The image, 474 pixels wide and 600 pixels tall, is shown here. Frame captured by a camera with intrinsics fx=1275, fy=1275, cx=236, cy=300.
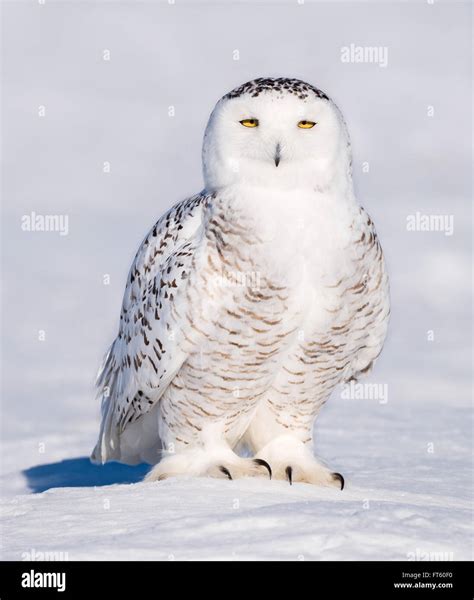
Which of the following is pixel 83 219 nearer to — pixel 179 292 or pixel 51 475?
pixel 51 475

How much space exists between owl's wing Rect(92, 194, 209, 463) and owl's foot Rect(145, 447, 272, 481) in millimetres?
293

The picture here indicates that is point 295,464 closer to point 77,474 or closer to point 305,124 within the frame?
point 305,124

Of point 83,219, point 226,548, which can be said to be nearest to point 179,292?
point 226,548

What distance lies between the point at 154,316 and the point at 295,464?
92 centimetres

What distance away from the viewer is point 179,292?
5.32m

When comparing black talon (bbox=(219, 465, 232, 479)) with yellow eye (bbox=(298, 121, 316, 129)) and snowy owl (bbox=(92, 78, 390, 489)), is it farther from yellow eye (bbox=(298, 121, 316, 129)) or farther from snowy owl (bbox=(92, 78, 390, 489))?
yellow eye (bbox=(298, 121, 316, 129))

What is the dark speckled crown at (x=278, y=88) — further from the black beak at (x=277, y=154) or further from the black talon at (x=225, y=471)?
the black talon at (x=225, y=471)

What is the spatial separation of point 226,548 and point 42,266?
973 centimetres

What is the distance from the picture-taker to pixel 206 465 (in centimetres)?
556

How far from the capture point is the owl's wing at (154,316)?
17.6 feet

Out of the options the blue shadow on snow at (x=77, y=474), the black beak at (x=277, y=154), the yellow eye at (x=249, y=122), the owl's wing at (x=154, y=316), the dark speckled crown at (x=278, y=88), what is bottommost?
the blue shadow on snow at (x=77, y=474)

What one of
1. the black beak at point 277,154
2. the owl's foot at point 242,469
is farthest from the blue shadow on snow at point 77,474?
the black beak at point 277,154

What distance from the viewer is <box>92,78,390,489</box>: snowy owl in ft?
16.7

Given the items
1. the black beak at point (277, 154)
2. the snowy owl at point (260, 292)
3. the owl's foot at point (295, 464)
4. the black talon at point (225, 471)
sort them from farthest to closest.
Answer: the owl's foot at point (295, 464) → the black talon at point (225, 471) → the snowy owl at point (260, 292) → the black beak at point (277, 154)
